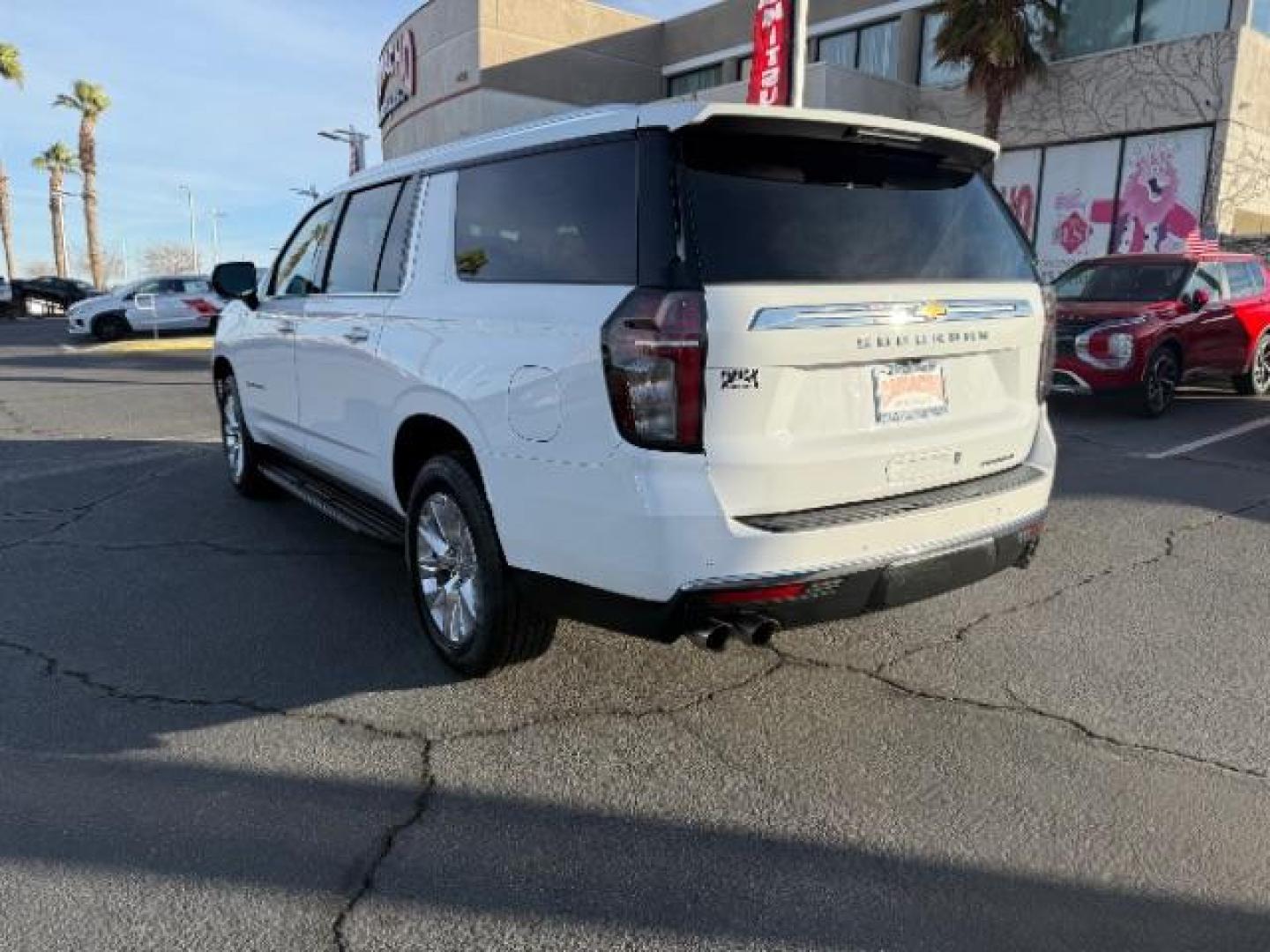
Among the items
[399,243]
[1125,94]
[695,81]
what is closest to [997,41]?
[1125,94]

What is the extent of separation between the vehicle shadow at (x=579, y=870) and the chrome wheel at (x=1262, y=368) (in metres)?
10.5

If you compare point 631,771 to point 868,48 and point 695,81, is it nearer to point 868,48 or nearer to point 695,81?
point 868,48

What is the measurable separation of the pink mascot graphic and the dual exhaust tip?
18415 mm

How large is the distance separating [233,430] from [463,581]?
366 centimetres

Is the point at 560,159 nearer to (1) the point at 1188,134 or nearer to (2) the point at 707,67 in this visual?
(1) the point at 1188,134

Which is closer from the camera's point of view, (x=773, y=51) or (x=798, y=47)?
(x=798, y=47)

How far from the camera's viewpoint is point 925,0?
876 inches

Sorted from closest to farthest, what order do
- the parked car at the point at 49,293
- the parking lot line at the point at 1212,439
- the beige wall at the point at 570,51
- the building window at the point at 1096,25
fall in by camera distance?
the parking lot line at the point at 1212,439, the building window at the point at 1096,25, the beige wall at the point at 570,51, the parked car at the point at 49,293

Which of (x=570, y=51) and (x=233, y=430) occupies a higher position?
(x=570, y=51)

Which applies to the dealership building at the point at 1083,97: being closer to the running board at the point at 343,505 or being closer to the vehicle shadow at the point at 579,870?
the running board at the point at 343,505

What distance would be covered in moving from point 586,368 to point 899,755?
5.18 ft

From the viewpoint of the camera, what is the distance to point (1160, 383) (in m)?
9.58

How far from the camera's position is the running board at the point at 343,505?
13.4 feet

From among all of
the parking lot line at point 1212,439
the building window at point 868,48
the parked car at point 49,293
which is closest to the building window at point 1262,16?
the building window at point 868,48
